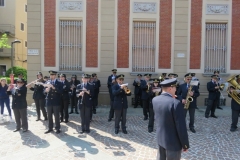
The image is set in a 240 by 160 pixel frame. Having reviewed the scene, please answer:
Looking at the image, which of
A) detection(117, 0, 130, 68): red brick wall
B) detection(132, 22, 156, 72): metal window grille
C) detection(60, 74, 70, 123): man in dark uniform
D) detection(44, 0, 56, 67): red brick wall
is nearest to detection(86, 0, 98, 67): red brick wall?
detection(117, 0, 130, 68): red brick wall

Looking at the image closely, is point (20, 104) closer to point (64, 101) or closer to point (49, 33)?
point (64, 101)

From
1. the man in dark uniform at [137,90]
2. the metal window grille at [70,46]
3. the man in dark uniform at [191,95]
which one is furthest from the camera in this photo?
the metal window grille at [70,46]

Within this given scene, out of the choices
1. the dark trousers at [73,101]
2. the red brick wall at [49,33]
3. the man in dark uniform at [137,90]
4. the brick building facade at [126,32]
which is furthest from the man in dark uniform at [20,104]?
the man in dark uniform at [137,90]

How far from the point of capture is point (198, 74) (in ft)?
44.2

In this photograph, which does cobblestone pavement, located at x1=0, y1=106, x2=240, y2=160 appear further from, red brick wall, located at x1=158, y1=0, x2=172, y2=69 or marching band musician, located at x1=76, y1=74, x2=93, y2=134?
red brick wall, located at x1=158, y1=0, x2=172, y2=69

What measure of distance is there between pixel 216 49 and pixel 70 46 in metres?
8.89

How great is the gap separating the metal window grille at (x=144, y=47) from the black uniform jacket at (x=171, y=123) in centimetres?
981

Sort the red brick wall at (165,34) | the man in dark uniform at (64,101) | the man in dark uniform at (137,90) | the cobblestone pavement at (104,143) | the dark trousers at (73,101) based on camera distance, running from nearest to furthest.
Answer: the cobblestone pavement at (104,143), the man in dark uniform at (64,101), the dark trousers at (73,101), the man in dark uniform at (137,90), the red brick wall at (165,34)

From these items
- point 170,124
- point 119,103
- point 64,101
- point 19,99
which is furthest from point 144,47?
point 170,124

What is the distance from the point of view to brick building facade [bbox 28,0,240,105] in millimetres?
13273

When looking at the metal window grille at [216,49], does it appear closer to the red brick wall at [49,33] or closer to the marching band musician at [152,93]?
the marching band musician at [152,93]

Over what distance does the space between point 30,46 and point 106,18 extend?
15.5 ft

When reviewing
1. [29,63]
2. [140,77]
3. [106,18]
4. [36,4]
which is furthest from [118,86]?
[36,4]

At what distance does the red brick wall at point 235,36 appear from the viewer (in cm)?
1338
